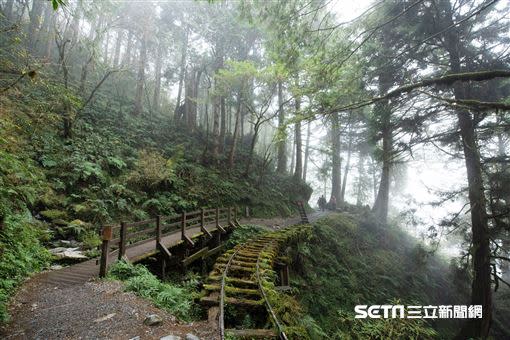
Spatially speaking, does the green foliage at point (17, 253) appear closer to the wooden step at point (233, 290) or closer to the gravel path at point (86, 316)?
the gravel path at point (86, 316)

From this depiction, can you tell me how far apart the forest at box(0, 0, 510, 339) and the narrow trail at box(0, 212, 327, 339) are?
44mm

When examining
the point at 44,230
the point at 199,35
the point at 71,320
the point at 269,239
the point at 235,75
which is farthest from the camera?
the point at 199,35

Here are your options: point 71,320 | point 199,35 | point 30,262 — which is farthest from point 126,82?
point 71,320

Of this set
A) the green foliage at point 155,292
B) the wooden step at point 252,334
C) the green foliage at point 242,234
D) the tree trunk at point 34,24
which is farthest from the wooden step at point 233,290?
the tree trunk at point 34,24

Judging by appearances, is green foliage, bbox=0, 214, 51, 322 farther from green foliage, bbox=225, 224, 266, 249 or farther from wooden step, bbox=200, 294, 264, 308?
green foliage, bbox=225, 224, 266, 249

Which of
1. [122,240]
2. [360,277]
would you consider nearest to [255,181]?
[360,277]

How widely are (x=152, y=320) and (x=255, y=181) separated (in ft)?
54.0

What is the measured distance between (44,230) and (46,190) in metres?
2.16

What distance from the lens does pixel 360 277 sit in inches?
539

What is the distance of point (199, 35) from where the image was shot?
2217 cm

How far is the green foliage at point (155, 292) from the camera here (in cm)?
487

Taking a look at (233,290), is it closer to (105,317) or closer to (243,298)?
(243,298)

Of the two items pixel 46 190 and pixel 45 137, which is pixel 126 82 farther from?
pixel 46 190

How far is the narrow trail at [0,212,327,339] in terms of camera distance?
3795mm
